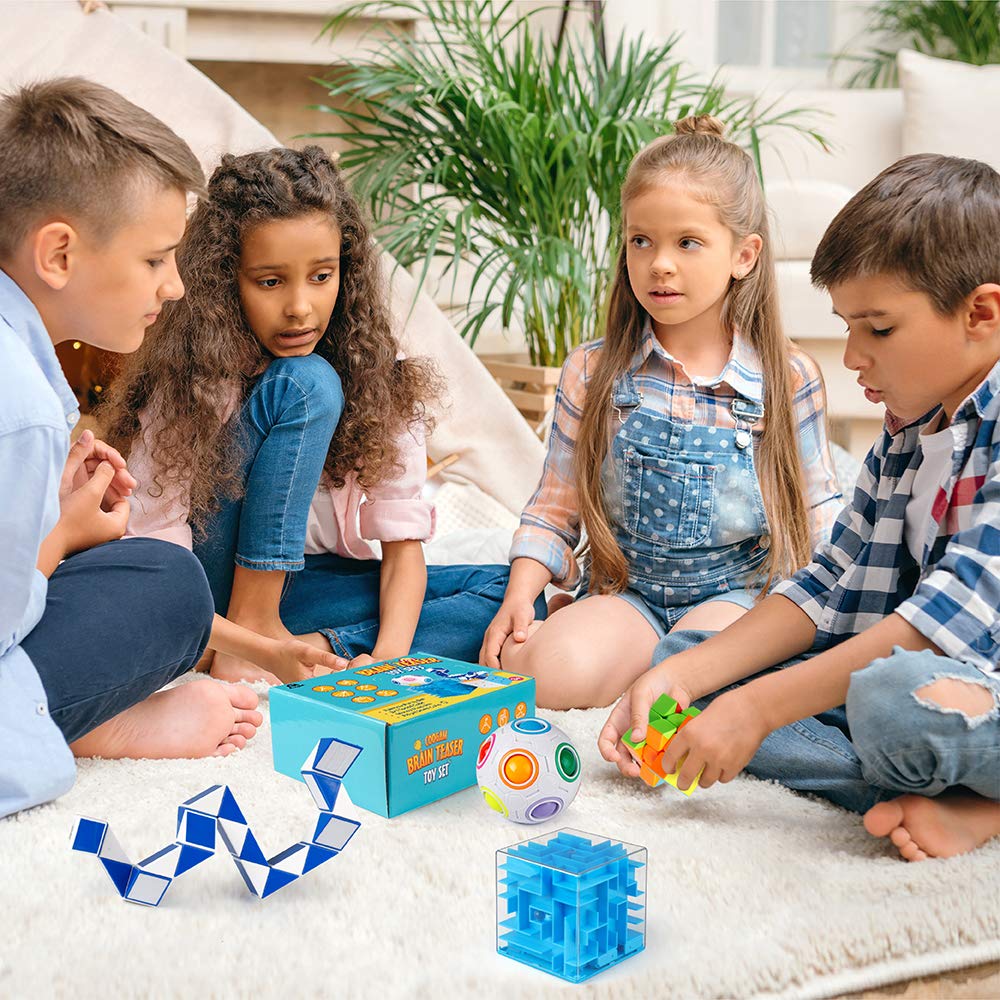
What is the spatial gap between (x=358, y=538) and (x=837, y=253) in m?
0.69

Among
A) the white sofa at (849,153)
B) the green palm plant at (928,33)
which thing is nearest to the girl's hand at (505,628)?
the white sofa at (849,153)

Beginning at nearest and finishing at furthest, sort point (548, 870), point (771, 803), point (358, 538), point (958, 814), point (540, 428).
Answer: point (548, 870) < point (958, 814) < point (771, 803) < point (358, 538) < point (540, 428)

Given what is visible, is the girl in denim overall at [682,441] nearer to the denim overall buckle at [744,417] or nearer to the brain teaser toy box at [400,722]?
the denim overall buckle at [744,417]

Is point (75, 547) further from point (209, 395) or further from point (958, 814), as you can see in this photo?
point (958, 814)

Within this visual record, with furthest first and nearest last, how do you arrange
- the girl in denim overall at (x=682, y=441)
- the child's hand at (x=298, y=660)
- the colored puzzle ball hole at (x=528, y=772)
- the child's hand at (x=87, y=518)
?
the girl in denim overall at (x=682, y=441) < the child's hand at (x=298, y=660) < the child's hand at (x=87, y=518) < the colored puzzle ball hole at (x=528, y=772)

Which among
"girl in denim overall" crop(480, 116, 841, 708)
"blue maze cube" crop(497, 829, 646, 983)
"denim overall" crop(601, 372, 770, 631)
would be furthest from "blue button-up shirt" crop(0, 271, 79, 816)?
"denim overall" crop(601, 372, 770, 631)

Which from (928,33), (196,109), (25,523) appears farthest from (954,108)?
(25,523)

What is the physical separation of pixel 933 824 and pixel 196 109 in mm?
1575

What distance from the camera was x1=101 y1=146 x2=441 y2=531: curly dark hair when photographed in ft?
4.13

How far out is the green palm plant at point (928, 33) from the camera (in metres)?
2.90

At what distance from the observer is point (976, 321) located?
898 millimetres

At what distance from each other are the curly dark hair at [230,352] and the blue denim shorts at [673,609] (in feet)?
1.03

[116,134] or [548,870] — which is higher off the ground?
[116,134]

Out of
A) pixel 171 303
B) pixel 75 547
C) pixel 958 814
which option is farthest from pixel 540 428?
pixel 958 814
